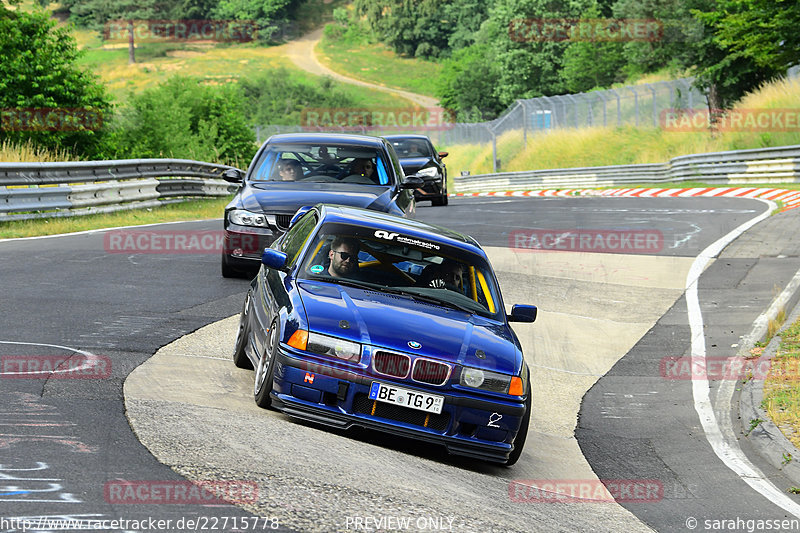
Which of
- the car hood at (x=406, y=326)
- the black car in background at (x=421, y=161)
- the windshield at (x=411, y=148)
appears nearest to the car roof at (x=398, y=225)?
the car hood at (x=406, y=326)

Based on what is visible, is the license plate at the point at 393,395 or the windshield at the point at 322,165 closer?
the license plate at the point at 393,395

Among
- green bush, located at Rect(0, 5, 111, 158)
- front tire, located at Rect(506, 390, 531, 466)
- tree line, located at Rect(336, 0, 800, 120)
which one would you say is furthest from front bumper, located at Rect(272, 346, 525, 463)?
tree line, located at Rect(336, 0, 800, 120)

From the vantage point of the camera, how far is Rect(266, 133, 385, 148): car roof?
1380 centimetres

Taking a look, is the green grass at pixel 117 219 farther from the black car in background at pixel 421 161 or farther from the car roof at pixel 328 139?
the car roof at pixel 328 139

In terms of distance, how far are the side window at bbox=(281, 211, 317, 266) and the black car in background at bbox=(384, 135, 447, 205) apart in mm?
17569

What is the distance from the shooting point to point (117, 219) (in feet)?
70.7

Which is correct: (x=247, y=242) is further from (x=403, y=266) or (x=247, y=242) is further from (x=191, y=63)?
(x=191, y=63)

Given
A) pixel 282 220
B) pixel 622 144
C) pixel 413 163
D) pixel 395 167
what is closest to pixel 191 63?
pixel 622 144

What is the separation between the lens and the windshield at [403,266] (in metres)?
7.94

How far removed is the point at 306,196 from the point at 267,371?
573cm

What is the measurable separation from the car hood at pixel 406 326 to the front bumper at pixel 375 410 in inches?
9.4

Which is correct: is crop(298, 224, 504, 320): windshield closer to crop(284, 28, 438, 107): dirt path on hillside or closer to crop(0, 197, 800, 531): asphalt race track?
crop(0, 197, 800, 531): asphalt race track

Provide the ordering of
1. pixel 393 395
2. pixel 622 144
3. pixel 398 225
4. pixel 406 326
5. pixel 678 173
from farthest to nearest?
pixel 622 144, pixel 678 173, pixel 398 225, pixel 406 326, pixel 393 395

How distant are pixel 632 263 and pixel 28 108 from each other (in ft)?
60.8
